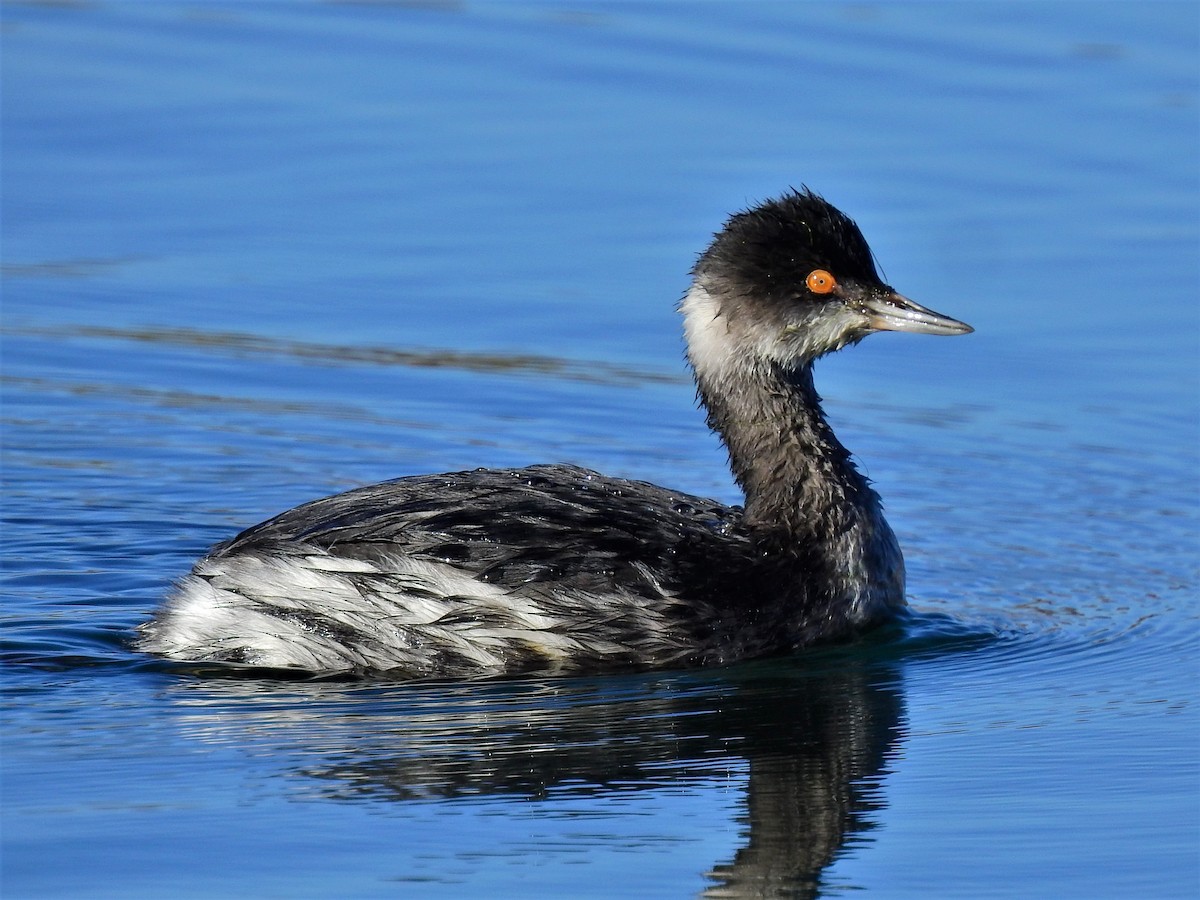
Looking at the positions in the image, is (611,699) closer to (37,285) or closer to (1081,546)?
(1081,546)

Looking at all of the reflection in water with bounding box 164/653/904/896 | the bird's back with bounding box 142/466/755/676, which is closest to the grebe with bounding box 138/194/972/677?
the bird's back with bounding box 142/466/755/676

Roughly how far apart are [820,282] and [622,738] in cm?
226

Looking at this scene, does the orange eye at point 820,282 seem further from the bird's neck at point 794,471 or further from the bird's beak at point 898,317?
the bird's neck at point 794,471

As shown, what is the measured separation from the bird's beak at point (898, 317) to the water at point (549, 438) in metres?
1.13

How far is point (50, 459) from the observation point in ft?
34.5

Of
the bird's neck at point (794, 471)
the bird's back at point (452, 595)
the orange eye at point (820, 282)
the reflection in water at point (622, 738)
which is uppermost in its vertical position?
the orange eye at point (820, 282)

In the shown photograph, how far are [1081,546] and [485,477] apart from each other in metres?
2.91

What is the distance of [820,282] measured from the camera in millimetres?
8672

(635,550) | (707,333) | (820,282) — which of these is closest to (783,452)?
(707,333)

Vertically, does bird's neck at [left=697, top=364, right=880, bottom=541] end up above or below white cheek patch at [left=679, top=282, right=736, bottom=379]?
below

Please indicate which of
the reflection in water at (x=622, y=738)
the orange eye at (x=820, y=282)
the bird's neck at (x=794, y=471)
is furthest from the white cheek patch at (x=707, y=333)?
the reflection in water at (x=622, y=738)

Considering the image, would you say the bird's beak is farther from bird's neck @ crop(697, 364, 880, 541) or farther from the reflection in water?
the reflection in water

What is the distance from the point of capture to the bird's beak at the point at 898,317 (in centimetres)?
880

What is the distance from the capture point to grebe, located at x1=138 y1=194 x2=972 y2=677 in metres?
7.86
